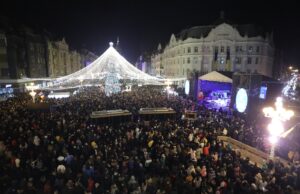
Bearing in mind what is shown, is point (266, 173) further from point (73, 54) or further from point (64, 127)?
point (73, 54)

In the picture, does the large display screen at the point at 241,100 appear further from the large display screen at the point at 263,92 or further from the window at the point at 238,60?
the window at the point at 238,60

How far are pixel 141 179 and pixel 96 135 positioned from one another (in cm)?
451

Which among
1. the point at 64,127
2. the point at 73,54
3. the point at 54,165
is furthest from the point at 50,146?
the point at 73,54

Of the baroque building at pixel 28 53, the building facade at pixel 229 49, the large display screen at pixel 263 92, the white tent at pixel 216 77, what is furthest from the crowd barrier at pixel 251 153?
the baroque building at pixel 28 53

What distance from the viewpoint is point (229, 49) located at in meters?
51.4

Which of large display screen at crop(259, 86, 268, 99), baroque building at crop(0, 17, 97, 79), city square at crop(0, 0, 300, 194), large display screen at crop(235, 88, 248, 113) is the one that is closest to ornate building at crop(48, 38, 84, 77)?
baroque building at crop(0, 17, 97, 79)

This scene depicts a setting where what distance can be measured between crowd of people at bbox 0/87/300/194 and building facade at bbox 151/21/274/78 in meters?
38.7

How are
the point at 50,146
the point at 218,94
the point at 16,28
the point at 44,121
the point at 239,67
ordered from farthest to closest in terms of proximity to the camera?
the point at 239,67, the point at 16,28, the point at 218,94, the point at 44,121, the point at 50,146

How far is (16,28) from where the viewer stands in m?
47.4

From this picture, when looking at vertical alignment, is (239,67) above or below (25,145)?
above

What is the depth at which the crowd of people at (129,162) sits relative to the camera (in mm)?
8539

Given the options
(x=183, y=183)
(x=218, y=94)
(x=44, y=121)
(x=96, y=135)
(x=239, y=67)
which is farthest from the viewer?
(x=239, y=67)

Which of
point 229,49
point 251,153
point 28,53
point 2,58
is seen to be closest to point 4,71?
point 2,58

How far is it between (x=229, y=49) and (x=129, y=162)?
47.1 m
